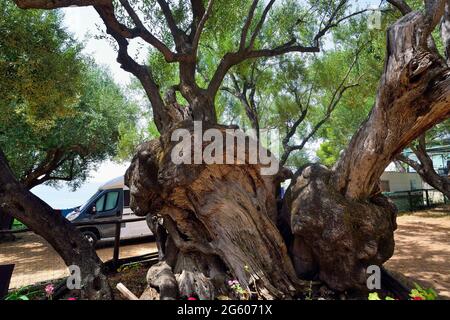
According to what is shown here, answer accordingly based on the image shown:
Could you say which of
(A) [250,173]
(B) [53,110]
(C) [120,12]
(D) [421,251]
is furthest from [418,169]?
(B) [53,110]

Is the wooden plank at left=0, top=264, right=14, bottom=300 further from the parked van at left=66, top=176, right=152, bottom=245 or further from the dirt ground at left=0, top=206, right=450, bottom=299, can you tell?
the parked van at left=66, top=176, right=152, bottom=245

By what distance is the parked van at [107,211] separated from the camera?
10.8m

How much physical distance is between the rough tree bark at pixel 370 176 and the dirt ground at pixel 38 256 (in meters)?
6.26

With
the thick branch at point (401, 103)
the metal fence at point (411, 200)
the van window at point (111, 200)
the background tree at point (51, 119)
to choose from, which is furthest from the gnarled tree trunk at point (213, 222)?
the metal fence at point (411, 200)

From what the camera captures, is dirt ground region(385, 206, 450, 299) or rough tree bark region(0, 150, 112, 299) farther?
dirt ground region(385, 206, 450, 299)

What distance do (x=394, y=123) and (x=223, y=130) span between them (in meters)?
2.31

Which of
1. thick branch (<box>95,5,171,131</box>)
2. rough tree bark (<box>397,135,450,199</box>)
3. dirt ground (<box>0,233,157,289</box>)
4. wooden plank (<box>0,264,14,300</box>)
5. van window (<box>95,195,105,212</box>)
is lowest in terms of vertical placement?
dirt ground (<box>0,233,157,289</box>)

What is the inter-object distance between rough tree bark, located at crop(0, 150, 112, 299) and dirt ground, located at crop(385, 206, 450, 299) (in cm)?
548

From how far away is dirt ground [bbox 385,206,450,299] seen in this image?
5.93 metres

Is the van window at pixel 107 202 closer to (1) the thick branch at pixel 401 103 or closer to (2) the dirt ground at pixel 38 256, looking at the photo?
(2) the dirt ground at pixel 38 256

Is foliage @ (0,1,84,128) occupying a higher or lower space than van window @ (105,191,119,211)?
higher

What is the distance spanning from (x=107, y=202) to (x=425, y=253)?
10511 mm

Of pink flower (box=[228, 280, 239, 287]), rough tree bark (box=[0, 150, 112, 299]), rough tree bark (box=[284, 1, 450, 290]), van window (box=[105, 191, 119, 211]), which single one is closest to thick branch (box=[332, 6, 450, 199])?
rough tree bark (box=[284, 1, 450, 290])

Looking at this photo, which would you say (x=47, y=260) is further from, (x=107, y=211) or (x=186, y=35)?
(x=186, y=35)
